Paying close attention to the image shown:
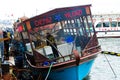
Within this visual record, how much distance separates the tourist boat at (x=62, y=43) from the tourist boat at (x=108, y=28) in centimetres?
3508

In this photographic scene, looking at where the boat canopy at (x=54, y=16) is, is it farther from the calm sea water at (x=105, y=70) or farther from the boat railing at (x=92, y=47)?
the calm sea water at (x=105, y=70)

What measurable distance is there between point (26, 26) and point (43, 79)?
284 centimetres

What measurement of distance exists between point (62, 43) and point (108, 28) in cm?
3779

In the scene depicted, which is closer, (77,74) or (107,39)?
(77,74)

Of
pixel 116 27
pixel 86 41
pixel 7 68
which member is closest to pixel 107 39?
pixel 116 27

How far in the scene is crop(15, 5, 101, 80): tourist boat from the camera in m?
16.1

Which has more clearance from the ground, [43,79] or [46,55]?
[46,55]

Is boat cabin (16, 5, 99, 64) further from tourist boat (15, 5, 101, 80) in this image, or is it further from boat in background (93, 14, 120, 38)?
boat in background (93, 14, 120, 38)

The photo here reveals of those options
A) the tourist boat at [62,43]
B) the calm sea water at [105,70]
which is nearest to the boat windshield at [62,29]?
the tourist boat at [62,43]

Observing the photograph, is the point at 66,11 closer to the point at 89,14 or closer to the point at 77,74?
the point at 89,14

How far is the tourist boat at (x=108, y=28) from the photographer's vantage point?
53.3 metres

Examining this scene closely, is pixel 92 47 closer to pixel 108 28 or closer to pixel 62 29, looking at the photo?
pixel 62 29

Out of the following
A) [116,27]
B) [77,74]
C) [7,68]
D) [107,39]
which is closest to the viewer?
[7,68]

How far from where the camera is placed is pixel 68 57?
16266 millimetres
